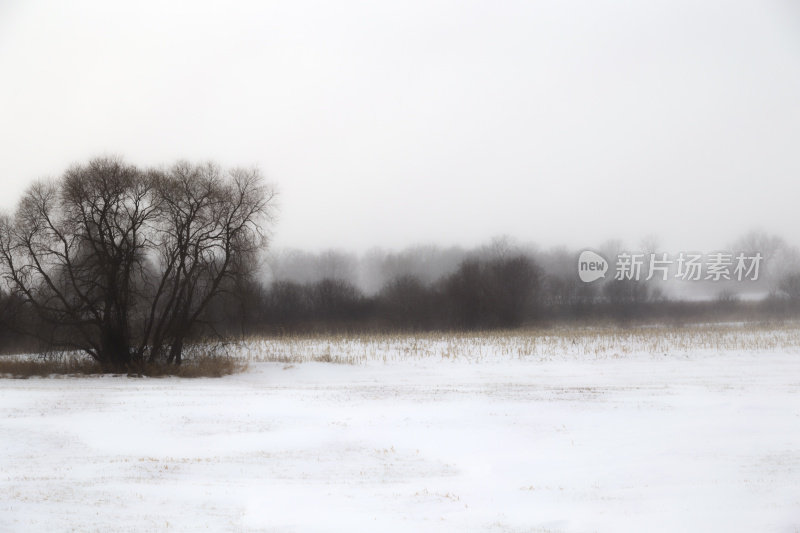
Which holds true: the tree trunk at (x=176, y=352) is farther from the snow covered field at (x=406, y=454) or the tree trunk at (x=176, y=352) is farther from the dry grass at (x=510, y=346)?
the snow covered field at (x=406, y=454)

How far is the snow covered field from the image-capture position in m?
8.17

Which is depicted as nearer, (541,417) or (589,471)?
(589,471)

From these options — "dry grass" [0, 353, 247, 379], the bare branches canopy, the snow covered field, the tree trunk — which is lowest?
the snow covered field

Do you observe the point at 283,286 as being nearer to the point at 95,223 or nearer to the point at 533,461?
the point at 95,223

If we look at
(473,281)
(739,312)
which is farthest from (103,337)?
(739,312)

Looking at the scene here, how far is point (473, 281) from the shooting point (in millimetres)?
52719

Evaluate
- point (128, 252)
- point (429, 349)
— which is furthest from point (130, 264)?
point (429, 349)

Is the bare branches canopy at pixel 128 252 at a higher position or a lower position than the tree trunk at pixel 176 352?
higher

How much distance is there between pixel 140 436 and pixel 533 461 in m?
8.01

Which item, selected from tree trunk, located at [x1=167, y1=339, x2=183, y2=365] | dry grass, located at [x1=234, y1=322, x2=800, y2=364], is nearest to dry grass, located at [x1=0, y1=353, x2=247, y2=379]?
tree trunk, located at [x1=167, y1=339, x2=183, y2=365]

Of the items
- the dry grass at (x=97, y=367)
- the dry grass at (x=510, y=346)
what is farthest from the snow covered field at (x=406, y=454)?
the dry grass at (x=510, y=346)

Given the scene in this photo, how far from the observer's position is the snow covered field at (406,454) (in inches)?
322

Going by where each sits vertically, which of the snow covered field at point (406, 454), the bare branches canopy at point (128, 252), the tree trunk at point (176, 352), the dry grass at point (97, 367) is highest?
the bare branches canopy at point (128, 252)

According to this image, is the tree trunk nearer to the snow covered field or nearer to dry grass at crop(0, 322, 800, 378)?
dry grass at crop(0, 322, 800, 378)
